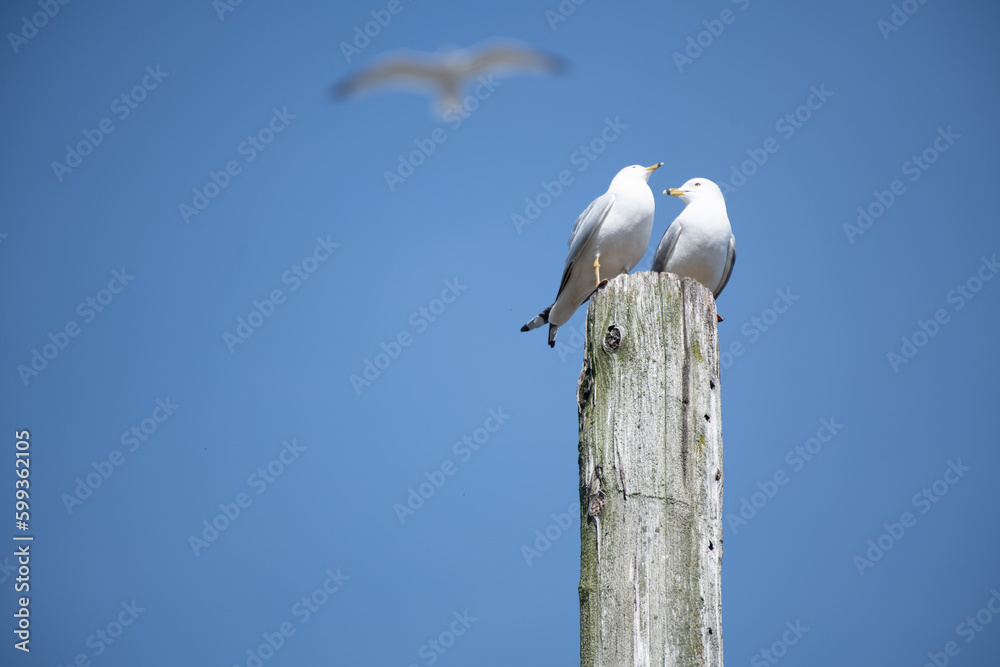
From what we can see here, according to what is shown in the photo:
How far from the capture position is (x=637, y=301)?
4004 millimetres

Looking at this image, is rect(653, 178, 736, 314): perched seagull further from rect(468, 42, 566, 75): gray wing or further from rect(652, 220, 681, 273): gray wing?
rect(468, 42, 566, 75): gray wing

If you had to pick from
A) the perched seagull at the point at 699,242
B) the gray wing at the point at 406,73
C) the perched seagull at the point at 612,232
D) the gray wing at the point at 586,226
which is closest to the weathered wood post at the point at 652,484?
the perched seagull at the point at 699,242

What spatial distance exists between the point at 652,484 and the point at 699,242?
4.59m

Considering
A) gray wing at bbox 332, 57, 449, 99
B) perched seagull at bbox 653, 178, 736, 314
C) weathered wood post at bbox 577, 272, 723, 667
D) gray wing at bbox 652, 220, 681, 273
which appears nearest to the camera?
weathered wood post at bbox 577, 272, 723, 667

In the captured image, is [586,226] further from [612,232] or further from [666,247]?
[666,247]

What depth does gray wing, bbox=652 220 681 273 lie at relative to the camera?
797 centimetres

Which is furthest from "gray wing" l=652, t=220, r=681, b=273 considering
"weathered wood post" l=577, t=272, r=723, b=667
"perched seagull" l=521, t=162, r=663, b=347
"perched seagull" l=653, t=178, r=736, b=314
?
"weathered wood post" l=577, t=272, r=723, b=667

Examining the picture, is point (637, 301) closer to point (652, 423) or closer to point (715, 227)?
point (652, 423)

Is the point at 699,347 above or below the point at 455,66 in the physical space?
below

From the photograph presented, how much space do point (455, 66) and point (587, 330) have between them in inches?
366

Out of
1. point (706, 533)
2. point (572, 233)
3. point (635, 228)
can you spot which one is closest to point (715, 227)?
point (635, 228)

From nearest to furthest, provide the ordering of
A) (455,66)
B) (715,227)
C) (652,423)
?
(652,423)
(715,227)
(455,66)

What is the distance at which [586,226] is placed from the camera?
28.5 feet

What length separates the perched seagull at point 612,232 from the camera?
852 cm
